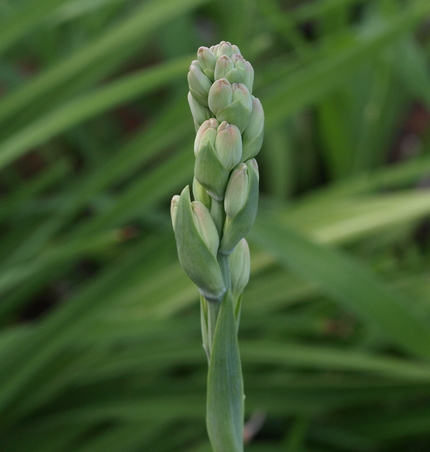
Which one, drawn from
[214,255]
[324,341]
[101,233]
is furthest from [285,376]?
[214,255]

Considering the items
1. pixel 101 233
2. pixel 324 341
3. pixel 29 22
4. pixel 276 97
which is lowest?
pixel 324 341

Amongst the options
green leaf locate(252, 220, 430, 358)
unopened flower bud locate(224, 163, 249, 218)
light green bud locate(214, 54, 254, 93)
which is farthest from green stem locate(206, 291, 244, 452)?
green leaf locate(252, 220, 430, 358)

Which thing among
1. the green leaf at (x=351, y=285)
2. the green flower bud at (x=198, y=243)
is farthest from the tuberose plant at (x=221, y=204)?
the green leaf at (x=351, y=285)

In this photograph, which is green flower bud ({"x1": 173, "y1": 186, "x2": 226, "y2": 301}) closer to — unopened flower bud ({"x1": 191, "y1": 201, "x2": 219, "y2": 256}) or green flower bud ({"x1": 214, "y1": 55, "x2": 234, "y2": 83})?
unopened flower bud ({"x1": 191, "y1": 201, "x2": 219, "y2": 256})

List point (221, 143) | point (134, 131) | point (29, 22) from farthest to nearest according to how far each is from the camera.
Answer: point (134, 131) < point (29, 22) < point (221, 143)

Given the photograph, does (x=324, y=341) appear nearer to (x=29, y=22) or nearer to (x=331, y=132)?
(x=331, y=132)

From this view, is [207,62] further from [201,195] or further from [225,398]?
[225,398]
